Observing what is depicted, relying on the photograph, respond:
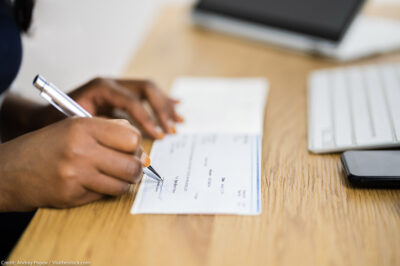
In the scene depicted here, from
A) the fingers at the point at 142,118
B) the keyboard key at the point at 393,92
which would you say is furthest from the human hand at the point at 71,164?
the keyboard key at the point at 393,92

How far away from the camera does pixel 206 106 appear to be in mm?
792

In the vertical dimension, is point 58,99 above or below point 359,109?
above

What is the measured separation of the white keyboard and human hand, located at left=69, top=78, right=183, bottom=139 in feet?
0.82

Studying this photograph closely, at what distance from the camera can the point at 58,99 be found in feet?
1.78

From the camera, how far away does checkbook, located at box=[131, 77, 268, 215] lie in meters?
0.53

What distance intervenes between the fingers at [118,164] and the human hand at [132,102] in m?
0.18

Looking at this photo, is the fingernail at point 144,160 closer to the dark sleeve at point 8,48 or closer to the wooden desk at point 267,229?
the wooden desk at point 267,229

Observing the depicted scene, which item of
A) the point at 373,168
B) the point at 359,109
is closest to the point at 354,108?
the point at 359,109

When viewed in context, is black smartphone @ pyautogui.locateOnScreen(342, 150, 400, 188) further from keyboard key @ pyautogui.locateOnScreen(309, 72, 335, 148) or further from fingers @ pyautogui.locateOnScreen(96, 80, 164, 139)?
fingers @ pyautogui.locateOnScreen(96, 80, 164, 139)

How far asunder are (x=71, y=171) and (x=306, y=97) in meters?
0.48

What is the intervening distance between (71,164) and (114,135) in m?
0.06

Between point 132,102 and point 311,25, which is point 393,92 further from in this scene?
point 132,102

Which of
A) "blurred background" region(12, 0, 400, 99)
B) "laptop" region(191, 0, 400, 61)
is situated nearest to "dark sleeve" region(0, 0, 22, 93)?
"blurred background" region(12, 0, 400, 99)

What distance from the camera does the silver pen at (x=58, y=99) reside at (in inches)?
20.8
